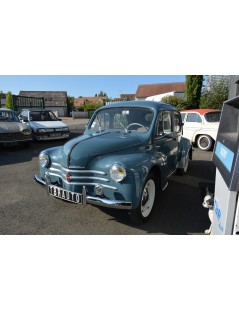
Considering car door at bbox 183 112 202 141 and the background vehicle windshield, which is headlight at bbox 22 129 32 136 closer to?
car door at bbox 183 112 202 141

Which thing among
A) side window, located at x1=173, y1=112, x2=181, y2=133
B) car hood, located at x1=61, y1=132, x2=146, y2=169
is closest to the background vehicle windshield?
side window, located at x1=173, y1=112, x2=181, y2=133

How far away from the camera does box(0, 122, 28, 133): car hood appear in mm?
7461

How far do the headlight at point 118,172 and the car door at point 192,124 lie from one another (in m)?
6.70

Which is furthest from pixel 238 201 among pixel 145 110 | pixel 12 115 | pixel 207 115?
pixel 12 115

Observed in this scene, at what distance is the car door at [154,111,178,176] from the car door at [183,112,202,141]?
4469 mm

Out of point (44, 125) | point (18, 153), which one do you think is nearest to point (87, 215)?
point (18, 153)

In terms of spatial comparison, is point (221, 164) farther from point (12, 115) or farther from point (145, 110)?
point (12, 115)

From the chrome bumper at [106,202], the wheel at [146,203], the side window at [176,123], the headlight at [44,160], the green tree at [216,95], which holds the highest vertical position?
the green tree at [216,95]

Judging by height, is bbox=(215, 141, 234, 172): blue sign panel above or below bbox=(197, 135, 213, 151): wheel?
above

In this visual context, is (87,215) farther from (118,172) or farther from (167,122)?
(167,122)

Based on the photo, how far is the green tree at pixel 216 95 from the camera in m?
14.9

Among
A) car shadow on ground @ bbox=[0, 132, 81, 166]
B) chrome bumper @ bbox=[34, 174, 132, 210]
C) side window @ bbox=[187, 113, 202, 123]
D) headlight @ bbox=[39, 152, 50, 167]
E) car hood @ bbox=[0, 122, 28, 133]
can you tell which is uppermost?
side window @ bbox=[187, 113, 202, 123]

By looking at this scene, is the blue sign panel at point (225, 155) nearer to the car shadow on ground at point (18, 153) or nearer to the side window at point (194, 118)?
the car shadow on ground at point (18, 153)

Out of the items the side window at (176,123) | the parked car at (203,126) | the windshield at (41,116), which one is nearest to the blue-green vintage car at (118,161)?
the side window at (176,123)
